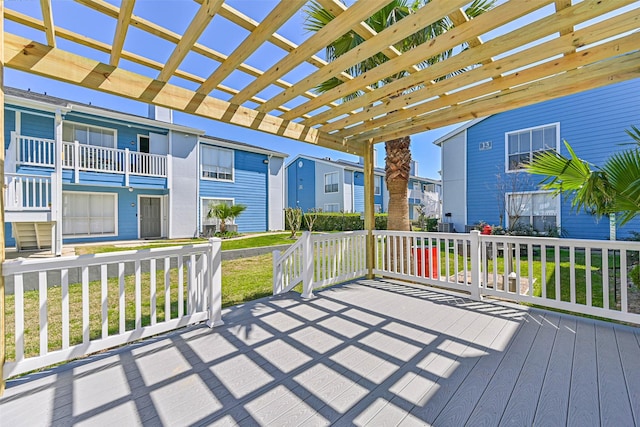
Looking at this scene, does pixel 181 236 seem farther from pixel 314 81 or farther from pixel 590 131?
pixel 590 131

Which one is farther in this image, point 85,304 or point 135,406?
point 85,304

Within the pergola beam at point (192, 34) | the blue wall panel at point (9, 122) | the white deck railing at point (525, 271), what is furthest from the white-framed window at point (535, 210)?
the blue wall panel at point (9, 122)

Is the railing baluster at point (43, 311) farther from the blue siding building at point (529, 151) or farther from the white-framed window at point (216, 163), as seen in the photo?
the white-framed window at point (216, 163)

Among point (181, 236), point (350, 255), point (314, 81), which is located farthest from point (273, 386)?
point (181, 236)

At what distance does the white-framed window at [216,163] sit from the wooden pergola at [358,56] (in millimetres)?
10494

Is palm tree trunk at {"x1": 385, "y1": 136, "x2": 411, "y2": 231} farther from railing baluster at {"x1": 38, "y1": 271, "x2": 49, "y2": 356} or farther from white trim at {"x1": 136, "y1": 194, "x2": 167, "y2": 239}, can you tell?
→ white trim at {"x1": 136, "y1": 194, "x2": 167, "y2": 239}

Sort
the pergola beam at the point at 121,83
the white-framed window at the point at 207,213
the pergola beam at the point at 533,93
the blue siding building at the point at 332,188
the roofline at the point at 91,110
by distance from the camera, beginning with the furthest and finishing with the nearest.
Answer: the blue siding building at the point at 332,188 < the white-framed window at the point at 207,213 < the roofline at the point at 91,110 < the pergola beam at the point at 533,93 < the pergola beam at the point at 121,83

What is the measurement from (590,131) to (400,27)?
11123mm

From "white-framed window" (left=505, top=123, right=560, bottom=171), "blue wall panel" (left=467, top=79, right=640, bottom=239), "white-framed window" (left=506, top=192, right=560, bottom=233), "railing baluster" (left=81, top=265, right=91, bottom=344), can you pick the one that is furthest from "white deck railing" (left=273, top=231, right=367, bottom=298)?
"white-framed window" (left=505, top=123, right=560, bottom=171)

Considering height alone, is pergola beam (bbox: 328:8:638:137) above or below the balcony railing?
below

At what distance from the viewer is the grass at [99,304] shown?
3.29 m

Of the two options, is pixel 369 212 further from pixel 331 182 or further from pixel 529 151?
pixel 331 182

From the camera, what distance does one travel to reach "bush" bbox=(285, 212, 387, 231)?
16250 millimetres

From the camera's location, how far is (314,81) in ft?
9.67
